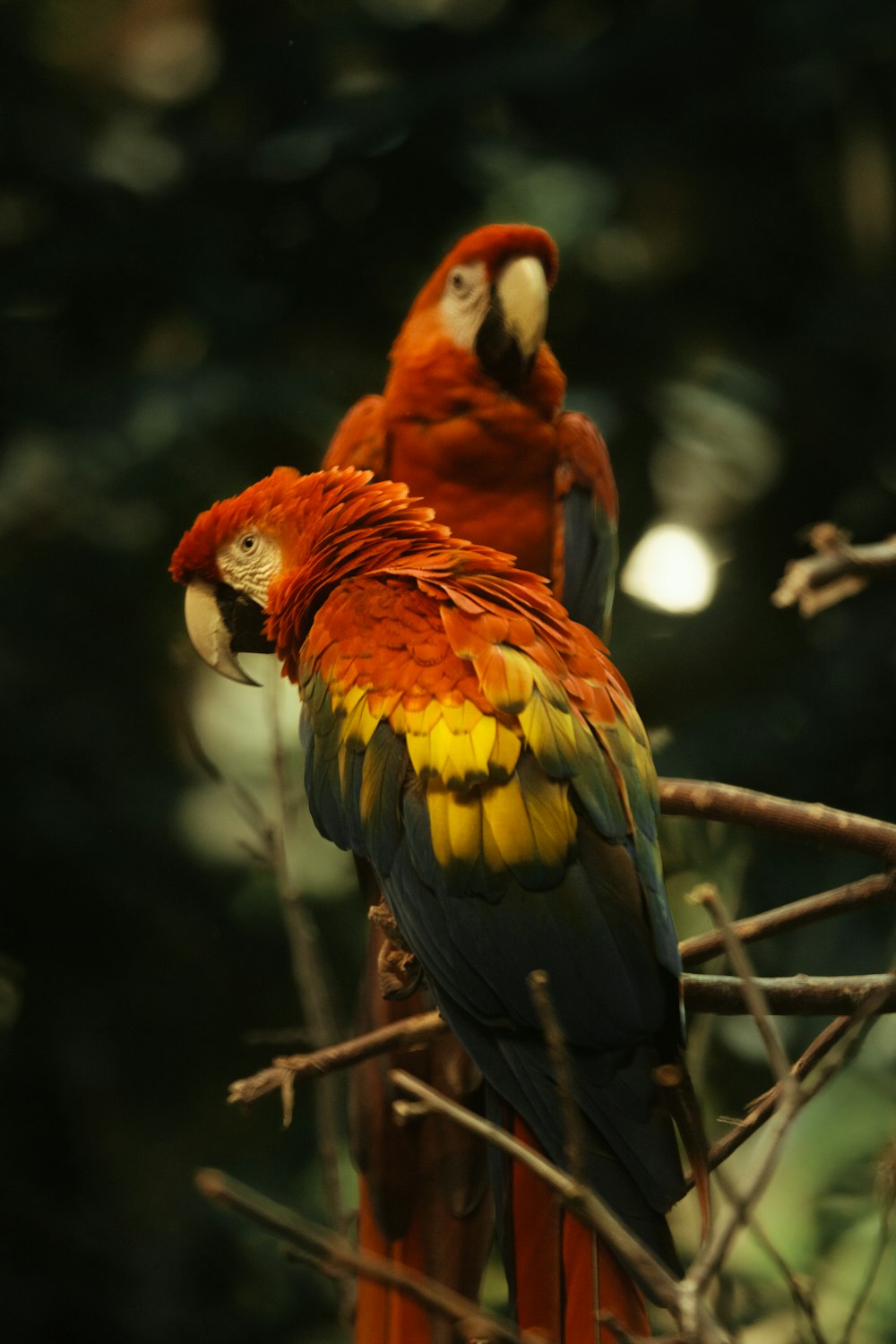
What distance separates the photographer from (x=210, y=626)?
0.72 m

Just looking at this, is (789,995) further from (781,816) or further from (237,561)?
(237,561)

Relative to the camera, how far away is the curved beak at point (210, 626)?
2.34 feet

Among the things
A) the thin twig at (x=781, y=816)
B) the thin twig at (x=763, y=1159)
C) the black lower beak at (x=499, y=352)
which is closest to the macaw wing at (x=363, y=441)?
the black lower beak at (x=499, y=352)

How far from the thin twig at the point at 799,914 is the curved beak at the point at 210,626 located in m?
0.29

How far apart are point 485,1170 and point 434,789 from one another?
0.25m

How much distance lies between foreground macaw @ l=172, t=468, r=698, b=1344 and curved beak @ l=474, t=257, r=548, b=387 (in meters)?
0.24

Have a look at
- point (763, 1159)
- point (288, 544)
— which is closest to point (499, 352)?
point (288, 544)

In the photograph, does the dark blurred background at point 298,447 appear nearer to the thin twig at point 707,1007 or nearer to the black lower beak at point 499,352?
the black lower beak at point 499,352

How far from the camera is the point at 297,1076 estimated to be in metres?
0.62

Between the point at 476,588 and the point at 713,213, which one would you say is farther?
the point at 713,213

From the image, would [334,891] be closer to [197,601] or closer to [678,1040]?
[197,601]

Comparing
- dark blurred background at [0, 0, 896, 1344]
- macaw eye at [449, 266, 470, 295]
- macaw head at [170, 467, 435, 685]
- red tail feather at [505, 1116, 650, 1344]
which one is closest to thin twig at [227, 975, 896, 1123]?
red tail feather at [505, 1116, 650, 1344]

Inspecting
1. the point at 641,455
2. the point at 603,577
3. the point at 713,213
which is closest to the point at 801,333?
the point at 713,213

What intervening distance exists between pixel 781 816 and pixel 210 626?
0.34 meters
